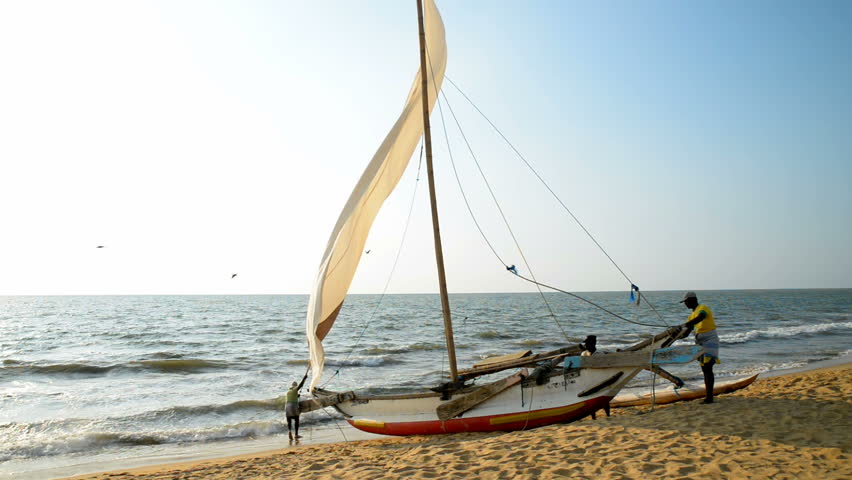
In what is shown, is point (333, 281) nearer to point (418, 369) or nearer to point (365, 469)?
point (365, 469)

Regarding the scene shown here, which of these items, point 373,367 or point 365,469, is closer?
point 365,469

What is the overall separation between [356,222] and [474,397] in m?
4.07

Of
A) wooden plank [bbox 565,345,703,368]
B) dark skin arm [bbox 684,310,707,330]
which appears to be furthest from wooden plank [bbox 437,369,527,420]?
dark skin arm [bbox 684,310,707,330]

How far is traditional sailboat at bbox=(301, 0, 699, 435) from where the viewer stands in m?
9.25

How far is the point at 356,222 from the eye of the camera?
978cm

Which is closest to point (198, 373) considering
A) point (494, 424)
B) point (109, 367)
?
point (109, 367)

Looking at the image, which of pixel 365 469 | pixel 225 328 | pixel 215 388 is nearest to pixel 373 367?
pixel 215 388

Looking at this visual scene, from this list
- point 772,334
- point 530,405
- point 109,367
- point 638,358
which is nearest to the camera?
point 638,358

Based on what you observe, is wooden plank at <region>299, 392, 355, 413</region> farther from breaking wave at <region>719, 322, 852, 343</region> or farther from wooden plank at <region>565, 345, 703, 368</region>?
breaking wave at <region>719, 322, 852, 343</region>

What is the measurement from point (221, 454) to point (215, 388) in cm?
763

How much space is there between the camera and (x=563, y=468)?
6.31 metres

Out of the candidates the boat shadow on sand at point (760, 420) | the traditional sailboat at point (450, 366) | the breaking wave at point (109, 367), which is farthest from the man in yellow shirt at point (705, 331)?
the breaking wave at point (109, 367)

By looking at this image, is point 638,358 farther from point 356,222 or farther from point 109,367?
point 109,367

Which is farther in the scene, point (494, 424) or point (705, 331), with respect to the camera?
point (494, 424)
